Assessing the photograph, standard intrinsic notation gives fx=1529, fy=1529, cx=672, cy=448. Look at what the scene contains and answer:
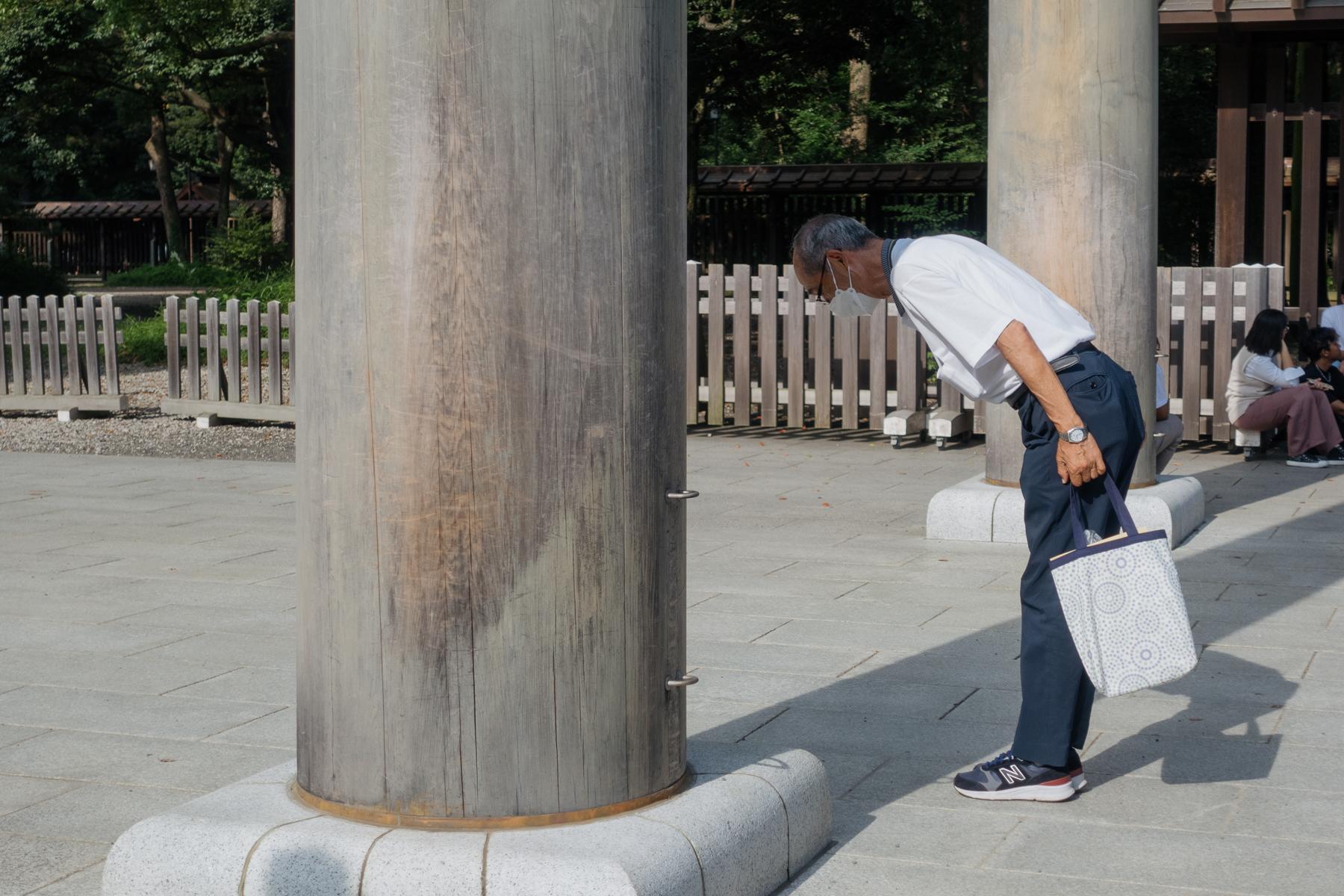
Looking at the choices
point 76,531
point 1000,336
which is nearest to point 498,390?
point 1000,336

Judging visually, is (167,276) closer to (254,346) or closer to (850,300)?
(254,346)

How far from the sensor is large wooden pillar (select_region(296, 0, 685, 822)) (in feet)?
9.72

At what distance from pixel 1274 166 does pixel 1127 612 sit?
36.7ft

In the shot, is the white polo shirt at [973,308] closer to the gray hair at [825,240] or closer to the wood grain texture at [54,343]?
the gray hair at [825,240]

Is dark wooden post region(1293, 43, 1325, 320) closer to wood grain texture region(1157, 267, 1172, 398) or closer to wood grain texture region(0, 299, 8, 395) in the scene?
wood grain texture region(1157, 267, 1172, 398)

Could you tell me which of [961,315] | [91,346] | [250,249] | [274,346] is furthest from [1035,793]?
[250,249]

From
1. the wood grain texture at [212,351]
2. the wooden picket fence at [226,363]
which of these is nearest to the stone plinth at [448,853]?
the wooden picket fence at [226,363]

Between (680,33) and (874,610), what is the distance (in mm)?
3582

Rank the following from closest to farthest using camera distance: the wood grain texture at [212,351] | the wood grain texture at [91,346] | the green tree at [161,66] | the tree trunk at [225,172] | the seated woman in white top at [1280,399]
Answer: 1. the seated woman in white top at [1280,399]
2. the wood grain texture at [212,351]
3. the wood grain texture at [91,346]
4. the green tree at [161,66]
5. the tree trunk at [225,172]

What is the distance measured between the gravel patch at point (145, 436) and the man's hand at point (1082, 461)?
8.61m

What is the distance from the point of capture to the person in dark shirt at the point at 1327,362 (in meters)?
11.0

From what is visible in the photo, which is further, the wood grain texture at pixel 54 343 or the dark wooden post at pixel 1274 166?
the wood grain texture at pixel 54 343

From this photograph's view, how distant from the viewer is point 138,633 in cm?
604

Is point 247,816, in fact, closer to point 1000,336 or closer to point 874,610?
point 1000,336
